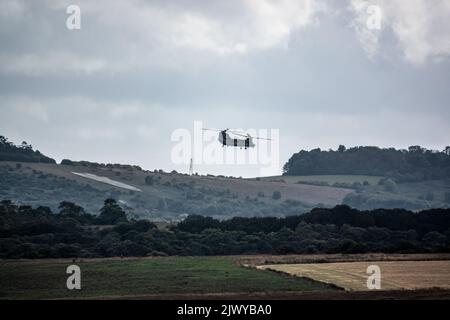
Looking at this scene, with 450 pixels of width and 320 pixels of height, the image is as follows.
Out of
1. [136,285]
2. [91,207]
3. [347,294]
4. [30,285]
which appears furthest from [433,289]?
[91,207]

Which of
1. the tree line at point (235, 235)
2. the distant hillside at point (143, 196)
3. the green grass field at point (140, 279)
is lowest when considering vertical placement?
the green grass field at point (140, 279)

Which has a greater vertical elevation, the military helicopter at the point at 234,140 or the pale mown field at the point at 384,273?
the military helicopter at the point at 234,140

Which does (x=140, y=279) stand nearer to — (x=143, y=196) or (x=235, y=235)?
(x=235, y=235)

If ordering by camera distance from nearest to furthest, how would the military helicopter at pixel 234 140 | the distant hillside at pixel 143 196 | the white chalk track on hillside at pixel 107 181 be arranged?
the military helicopter at pixel 234 140 → the distant hillside at pixel 143 196 → the white chalk track on hillside at pixel 107 181

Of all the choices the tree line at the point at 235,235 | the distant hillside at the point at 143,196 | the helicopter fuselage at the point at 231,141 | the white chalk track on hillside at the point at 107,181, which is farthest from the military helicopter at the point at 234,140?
the white chalk track on hillside at the point at 107,181

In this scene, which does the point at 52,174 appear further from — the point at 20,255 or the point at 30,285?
the point at 30,285

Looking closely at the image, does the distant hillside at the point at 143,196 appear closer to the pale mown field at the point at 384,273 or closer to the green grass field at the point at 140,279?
the green grass field at the point at 140,279
